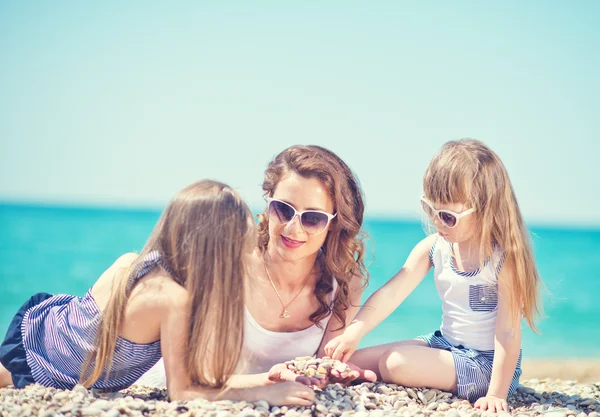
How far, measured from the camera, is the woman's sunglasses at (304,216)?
463 cm

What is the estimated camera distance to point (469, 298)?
15.7 feet

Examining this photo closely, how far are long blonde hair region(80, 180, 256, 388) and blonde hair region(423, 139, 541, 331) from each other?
155cm

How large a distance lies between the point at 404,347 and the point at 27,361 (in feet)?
8.57

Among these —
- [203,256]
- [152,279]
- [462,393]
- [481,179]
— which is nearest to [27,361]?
[152,279]

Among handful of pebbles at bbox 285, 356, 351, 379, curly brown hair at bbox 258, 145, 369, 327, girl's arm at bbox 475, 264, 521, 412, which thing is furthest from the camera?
curly brown hair at bbox 258, 145, 369, 327

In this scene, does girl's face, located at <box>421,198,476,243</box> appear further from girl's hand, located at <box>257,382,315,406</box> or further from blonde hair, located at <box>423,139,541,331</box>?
girl's hand, located at <box>257,382,315,406</box>

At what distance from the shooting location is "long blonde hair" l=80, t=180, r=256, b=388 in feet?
12.3

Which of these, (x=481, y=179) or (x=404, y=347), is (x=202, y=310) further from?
(x=481, y=179)

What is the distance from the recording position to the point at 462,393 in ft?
15.1

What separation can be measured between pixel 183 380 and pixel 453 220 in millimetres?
2134

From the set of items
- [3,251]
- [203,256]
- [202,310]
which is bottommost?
[3,251]

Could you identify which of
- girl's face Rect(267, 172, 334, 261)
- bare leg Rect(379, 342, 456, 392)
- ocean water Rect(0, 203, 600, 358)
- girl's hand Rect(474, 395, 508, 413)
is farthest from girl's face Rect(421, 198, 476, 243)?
girl's hand Rect(474, 395, 508, 413)

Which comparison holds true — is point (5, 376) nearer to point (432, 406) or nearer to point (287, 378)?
point (287, 378)

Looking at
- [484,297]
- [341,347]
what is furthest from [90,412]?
[484,297]
